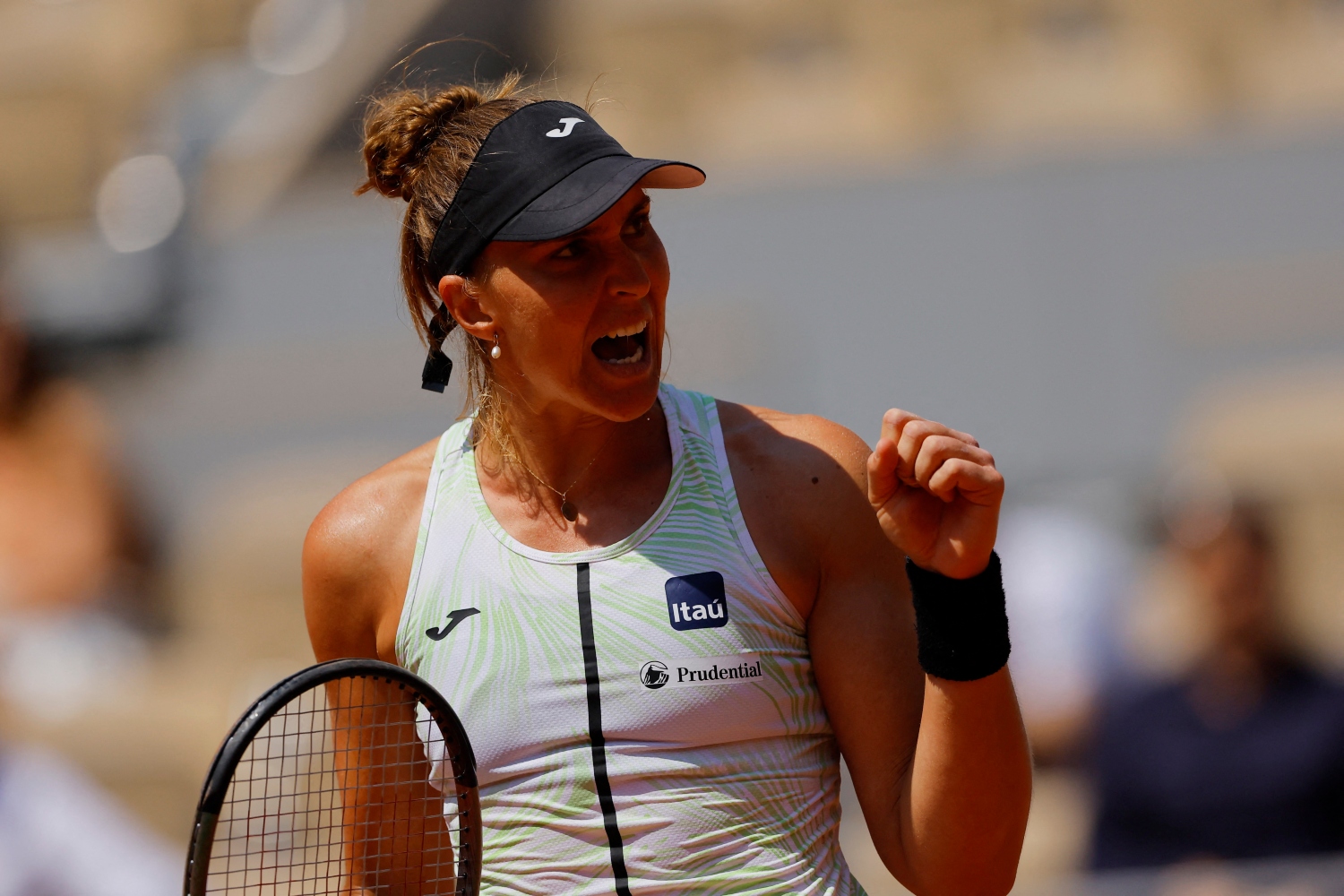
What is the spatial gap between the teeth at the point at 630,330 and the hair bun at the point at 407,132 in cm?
38

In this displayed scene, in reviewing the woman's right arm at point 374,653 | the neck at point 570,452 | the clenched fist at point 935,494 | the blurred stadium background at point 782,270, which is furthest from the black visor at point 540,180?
the blurred stadium background at point 782,270

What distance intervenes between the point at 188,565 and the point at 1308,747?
175 inches

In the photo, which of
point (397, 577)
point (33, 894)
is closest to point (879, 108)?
point (33, 894)

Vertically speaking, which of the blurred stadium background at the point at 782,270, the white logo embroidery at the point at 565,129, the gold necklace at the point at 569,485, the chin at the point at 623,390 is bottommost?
the gold necklace at the point at 569,485

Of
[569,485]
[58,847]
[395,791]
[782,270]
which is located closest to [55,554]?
[58,847]

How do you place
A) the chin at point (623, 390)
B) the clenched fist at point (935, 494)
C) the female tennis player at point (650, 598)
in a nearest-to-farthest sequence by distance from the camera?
the clenched fist at point (935, 494) → the female tennis player at point (650, 598) → the chin at point (623, 390)

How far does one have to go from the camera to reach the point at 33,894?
3703 mm

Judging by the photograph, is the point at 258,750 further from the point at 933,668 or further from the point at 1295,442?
the point at 1295,442

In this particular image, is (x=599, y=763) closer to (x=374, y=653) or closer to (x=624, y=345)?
(x=374, y=653)

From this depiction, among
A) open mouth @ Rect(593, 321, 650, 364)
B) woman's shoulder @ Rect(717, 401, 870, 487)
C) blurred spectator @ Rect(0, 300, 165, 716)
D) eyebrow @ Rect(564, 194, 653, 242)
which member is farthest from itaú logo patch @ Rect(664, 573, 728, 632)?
blurred spectator @ Rect(0, 300, 165, 716)

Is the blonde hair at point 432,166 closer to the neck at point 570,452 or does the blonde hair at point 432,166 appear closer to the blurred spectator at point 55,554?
the neck at point 570,452

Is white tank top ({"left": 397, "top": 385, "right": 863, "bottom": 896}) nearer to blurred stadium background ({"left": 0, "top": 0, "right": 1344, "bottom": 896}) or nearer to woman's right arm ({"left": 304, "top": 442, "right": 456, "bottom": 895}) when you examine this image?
woman's right arm ({"left": 304, "top": 442, "right": 456, "bottom": 895})

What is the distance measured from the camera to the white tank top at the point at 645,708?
1.85m

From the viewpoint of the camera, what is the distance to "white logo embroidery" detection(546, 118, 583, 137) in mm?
2000
